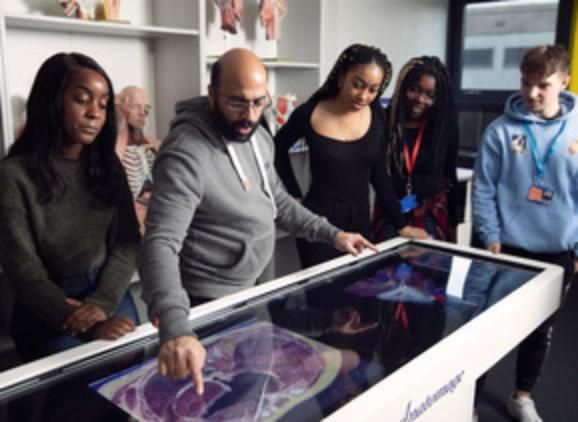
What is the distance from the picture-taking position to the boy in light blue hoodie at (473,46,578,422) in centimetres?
174

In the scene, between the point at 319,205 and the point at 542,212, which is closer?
the point at 542,212

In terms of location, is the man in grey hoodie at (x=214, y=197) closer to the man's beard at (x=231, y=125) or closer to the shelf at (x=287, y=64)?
the man's beard at (x=231, y=125)

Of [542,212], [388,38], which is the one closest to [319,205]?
[542,212]

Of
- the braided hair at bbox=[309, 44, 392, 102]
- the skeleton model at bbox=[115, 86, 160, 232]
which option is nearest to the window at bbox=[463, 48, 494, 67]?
the braided hair at bbox=[309, 44, 392, 102]

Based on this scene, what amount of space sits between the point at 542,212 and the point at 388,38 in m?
2.35

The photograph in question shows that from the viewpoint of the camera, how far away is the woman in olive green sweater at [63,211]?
4.17 feet

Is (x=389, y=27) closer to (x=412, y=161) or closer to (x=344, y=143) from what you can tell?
(x=412, y=161)

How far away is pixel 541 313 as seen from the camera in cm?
148

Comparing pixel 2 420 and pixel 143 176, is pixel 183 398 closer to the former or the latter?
pixel 2 420

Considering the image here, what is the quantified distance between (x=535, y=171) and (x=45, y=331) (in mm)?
1487

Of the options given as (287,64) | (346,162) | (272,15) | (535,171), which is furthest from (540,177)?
(272,15)

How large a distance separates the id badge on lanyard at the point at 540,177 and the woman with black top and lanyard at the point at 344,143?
365mm

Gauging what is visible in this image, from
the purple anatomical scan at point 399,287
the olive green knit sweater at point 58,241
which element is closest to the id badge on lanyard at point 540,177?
the purple anatomical scan at point 399,287

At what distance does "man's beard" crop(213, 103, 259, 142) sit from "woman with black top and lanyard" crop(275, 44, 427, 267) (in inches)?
25.3
